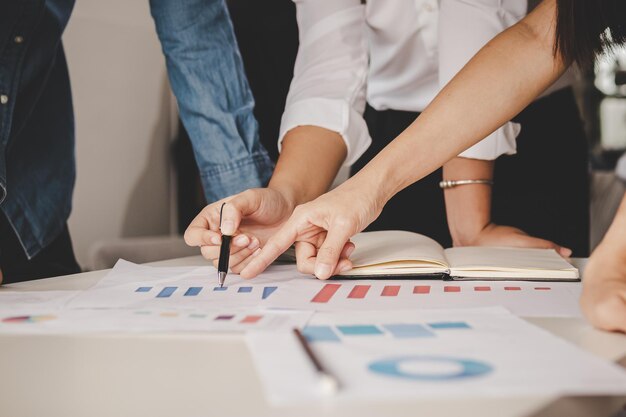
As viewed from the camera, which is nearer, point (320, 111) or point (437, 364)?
point (437, 364)

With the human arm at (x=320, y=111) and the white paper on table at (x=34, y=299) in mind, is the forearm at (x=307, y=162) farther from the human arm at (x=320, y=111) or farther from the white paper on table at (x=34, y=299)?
the white paper on table at (x=34, y=299)

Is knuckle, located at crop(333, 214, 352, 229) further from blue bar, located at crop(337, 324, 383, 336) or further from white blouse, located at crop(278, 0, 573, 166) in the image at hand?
white blouse, located at crop(278, 0, 573, 166)

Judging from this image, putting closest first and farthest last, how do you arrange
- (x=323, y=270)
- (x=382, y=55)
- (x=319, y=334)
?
1. (x=319, y=334)
2. (x=323, y=270)
3. (x=382, y=55)

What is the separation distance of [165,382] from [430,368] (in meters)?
0.18

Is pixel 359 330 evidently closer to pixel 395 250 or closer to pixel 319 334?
pixel 319 334

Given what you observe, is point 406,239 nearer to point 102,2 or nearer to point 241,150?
point 241,150

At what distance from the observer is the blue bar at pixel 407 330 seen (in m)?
0.52

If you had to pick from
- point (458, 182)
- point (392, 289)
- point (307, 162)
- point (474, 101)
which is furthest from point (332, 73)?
point (392, 289)

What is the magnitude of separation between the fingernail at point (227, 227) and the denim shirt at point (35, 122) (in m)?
0.42

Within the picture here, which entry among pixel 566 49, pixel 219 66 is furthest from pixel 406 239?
pixel 219 66

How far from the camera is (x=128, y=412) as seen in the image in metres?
0.40

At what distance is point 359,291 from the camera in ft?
2.56

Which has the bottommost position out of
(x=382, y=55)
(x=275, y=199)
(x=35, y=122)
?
(x=275, y=199)

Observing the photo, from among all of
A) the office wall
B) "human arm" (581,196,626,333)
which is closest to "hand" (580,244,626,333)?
"human arm" (581,196,626,333)
